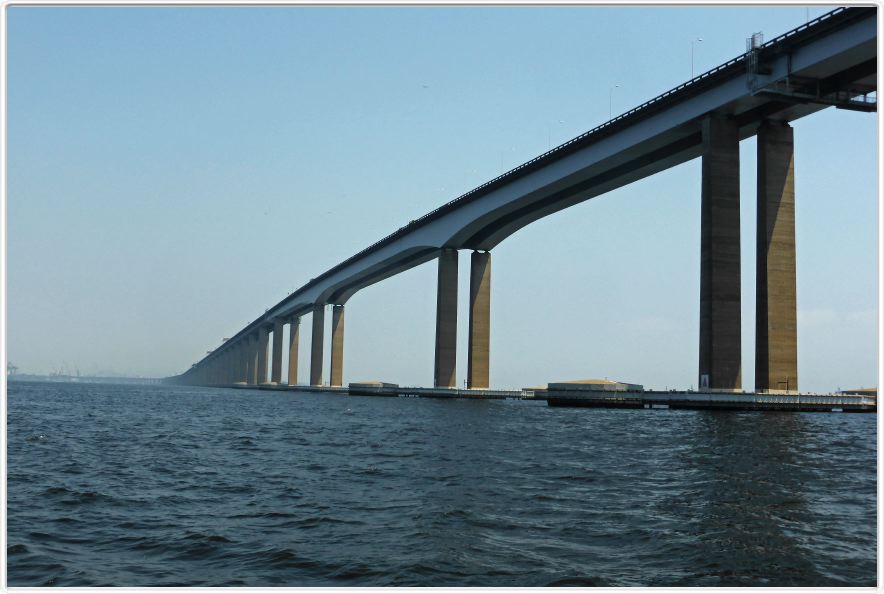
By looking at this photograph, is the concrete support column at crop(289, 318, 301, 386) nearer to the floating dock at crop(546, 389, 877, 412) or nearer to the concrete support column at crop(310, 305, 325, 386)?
the concrete support column at crop(310, 305, 325, 386)

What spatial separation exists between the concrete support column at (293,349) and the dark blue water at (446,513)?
5829 inches

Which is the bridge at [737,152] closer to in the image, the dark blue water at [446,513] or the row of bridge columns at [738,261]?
the row of bridge columns at [738,261]

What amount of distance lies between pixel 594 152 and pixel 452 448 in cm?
4981

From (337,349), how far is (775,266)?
104m

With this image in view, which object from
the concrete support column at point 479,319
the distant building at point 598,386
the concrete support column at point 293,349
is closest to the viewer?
the distant building at point 598,386

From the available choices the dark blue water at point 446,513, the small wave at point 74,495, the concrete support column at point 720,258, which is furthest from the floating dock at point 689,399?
the small wave at point 74,495

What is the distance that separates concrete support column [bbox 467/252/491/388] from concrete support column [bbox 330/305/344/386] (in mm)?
55697

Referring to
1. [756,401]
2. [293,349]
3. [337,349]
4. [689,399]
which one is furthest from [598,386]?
[293,349]

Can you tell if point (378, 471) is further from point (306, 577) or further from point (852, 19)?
point (852, 19)

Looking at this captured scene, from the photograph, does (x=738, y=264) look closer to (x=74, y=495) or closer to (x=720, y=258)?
(x=720, y=258)

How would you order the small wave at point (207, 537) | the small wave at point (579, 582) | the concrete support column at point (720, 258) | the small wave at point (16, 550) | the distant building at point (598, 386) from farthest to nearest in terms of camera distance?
the distant building at point (598, 386)
the concrete support column at point (720, 258)
the small wave at point (207, 537)
the small wave at point (16, 550)
the small wave at point (579, 582)

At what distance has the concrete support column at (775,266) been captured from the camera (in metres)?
60.8

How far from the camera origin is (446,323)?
340 feet

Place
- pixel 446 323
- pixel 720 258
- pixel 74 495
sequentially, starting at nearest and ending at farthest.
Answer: pixel 74 495, pixel 720 258, pixel 446 323
